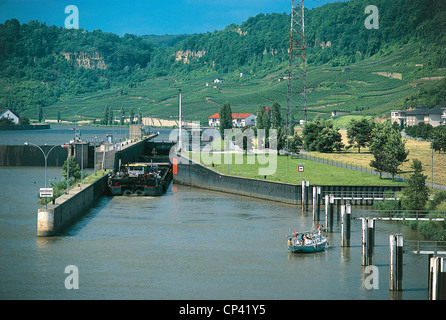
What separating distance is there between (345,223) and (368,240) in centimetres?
686

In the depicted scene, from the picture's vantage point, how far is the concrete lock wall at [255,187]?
2714 inches

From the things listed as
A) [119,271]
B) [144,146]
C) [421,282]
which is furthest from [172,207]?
[144,146]

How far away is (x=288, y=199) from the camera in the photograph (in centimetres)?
7106

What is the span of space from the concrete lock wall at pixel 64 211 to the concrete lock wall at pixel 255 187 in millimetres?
16759

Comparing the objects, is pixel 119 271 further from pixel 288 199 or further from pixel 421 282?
pixel 288 199

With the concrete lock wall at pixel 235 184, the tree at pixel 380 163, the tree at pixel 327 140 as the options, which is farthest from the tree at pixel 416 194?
the tree at pixel 327 140

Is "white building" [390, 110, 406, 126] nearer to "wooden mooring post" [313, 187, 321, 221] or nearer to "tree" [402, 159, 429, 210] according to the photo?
"wooden mooring post" [313, 187, 321, 221]

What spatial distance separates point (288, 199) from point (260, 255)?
77.1 feet

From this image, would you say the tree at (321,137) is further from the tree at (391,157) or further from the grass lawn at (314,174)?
the tree at (391,157)

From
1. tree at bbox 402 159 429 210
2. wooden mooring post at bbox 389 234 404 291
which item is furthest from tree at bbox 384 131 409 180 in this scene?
wooden mooring post at bbox 389 234 404 291

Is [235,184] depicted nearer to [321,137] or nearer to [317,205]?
[317,205]

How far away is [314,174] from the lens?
272ft

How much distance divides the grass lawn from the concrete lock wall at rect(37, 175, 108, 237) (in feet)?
69.3

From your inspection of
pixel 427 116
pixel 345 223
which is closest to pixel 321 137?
pixel 427 116
